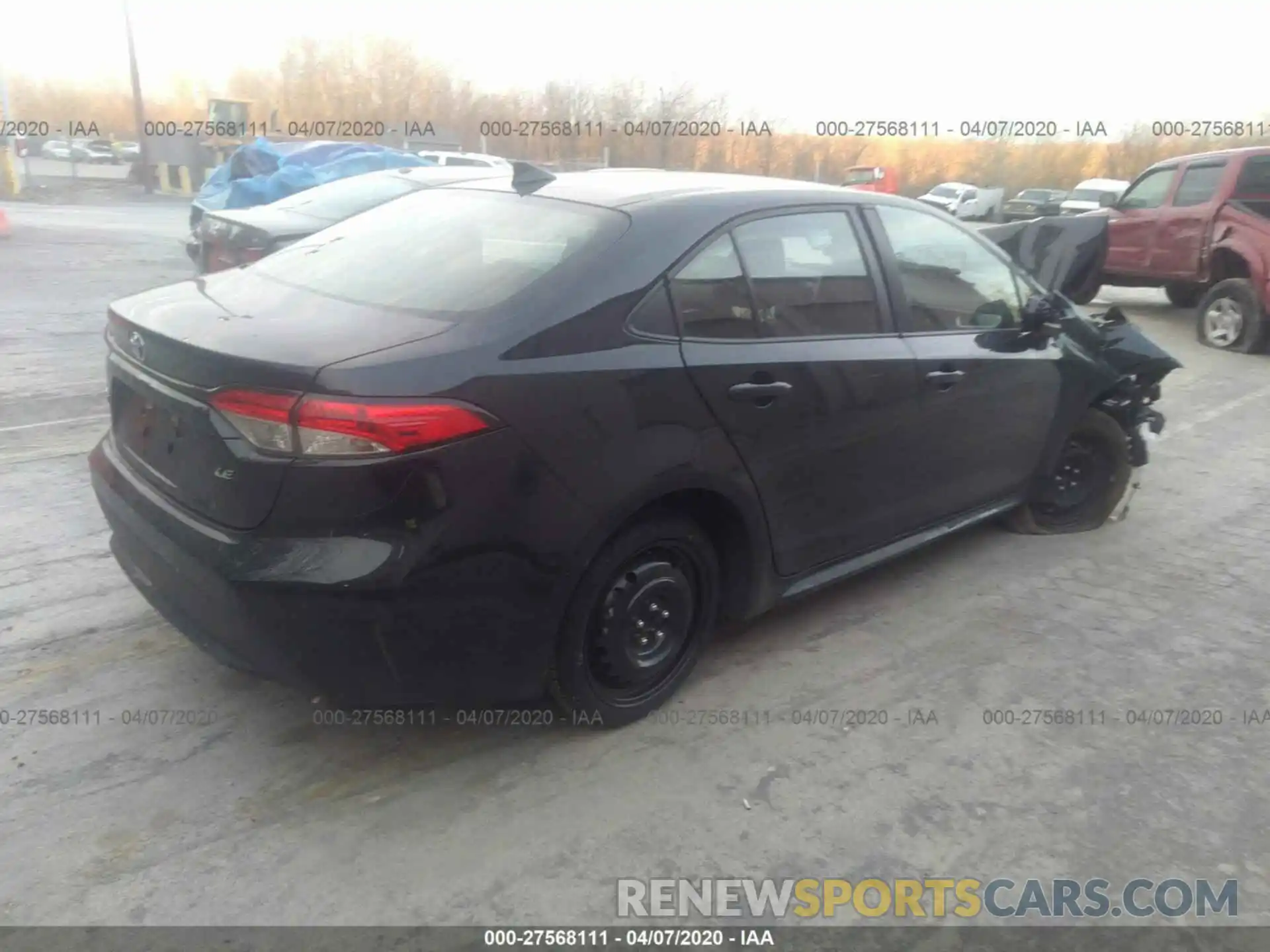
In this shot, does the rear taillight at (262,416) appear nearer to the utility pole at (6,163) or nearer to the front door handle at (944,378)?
the front door handle at (944,378)

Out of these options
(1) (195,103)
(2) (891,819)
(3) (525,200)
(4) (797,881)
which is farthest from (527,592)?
(1) (195,103)

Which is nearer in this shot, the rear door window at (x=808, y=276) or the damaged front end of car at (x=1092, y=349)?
the rear door window at (x=808, y=276)

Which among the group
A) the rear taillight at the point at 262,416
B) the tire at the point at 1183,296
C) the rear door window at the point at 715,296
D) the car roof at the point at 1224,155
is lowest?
the tire at the point at 1183,296

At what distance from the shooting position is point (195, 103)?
152ft

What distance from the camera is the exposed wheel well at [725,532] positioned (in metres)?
2.99

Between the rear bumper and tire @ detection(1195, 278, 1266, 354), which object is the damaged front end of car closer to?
the rear bumper

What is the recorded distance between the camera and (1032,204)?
92.2ft

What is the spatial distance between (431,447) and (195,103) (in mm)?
51910

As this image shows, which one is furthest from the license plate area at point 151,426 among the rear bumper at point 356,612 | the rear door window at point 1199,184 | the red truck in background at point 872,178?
the red truck in background at point 872,178

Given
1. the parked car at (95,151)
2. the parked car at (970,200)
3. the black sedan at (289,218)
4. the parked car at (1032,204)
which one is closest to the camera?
the black sedan at (289,218)

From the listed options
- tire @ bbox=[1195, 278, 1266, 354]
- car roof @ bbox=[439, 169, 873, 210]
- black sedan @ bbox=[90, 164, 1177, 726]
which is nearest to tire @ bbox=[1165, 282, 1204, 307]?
tire @ bbox=[1195, 278, 1266, 354]

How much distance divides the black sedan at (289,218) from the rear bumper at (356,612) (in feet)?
14.4

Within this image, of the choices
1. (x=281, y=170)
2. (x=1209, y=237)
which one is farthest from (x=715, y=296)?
(x=281, y=170)

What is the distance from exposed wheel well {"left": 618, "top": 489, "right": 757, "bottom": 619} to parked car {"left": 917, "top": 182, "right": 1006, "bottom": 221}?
1030 inches
